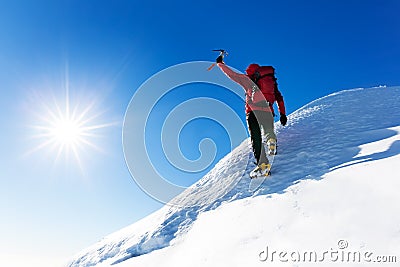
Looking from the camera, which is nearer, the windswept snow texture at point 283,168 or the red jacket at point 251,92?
the windswept snow texture at point 283,168

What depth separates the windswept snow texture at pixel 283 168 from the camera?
20.6 feet

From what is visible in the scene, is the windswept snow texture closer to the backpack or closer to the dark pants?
the dark pants

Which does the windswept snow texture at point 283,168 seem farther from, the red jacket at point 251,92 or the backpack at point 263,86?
the backpack at point 263,86

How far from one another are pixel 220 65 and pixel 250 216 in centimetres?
413

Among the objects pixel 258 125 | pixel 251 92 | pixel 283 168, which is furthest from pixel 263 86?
pixel 283 168

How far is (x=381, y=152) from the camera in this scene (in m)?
6.35

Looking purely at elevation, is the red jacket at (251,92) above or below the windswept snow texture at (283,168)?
above

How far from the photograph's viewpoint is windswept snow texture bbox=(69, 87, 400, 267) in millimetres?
6270

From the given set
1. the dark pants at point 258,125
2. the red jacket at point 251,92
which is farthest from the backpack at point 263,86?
the dark pants at point 258,125

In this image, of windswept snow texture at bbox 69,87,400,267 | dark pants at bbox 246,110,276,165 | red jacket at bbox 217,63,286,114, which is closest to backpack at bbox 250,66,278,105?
red jacket at bbox 217,63,286,114

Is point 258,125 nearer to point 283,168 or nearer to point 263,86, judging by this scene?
point 263,86

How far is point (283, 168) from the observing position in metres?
7.31

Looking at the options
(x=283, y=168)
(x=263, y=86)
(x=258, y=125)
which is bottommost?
(x=283, y=168)

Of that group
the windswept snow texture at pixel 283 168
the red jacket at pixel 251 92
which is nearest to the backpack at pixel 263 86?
the red jacket at pixel 251 92
